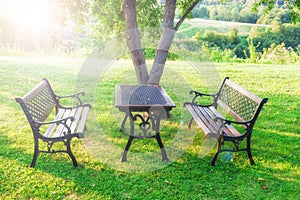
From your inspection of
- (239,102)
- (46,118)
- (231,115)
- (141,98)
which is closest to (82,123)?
(46,118)

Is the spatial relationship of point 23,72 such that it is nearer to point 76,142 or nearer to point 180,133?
point 76,142

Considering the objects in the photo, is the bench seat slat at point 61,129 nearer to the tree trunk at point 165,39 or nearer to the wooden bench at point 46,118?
the wooden bench at point 46,118

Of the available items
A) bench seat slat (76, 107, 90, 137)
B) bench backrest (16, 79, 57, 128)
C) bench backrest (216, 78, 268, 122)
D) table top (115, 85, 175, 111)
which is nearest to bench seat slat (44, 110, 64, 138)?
bench backrest (16, 79, 57, 128)

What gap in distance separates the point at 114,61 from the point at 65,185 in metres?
7.22

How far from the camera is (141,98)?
177 inches

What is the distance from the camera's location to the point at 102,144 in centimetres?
467

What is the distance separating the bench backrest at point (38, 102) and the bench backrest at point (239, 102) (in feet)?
9.29

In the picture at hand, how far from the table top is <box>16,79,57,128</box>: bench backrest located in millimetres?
1063

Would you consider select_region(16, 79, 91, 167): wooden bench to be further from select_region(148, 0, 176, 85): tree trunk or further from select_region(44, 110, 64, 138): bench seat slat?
select_region(148, 0, 176, 85): tree trunk

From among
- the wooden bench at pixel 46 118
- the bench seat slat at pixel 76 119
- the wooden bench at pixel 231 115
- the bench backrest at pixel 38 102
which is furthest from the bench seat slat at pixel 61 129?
the wooden bench at pixel 231 115

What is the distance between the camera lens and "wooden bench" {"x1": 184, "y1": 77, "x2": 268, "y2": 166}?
3.92 m

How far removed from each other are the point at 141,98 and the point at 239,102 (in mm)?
1529

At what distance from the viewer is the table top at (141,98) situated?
4.04 metres

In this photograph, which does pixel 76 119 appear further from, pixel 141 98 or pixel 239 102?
pixel 239 102
